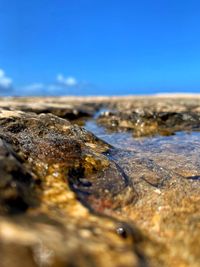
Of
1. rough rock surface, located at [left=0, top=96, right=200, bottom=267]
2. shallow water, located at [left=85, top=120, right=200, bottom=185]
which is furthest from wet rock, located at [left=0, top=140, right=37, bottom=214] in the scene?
shallow water, located at [left=85, top=120, right=200, bottom=185]

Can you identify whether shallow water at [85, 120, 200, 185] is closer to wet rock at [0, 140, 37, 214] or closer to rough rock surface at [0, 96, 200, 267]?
rough rock surface at [0, 96, 200, 267]

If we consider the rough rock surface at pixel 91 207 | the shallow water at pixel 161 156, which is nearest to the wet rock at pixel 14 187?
the rough rock surface at pixel 91 207

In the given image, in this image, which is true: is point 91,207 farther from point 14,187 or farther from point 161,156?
point 161,156

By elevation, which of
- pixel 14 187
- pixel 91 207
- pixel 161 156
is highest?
pixel 14 187

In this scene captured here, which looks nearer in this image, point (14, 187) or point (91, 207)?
point (14, 187)

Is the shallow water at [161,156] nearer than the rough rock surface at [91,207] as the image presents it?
No

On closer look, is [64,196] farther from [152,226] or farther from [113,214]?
[152,226]

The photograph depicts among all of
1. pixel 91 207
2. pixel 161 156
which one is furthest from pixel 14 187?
pixel 161 156

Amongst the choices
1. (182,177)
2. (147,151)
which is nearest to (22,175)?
(182,177)

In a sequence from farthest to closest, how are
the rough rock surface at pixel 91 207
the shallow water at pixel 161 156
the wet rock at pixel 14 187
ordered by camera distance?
the shallow water at pixel 161 156 → the wet rock at pixel 14 187 → the rough rock surface at pixel 91 207

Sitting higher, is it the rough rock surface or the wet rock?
the wet rock

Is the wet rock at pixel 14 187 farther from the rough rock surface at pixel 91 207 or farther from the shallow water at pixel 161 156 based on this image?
the shallow water at pixel 161 156

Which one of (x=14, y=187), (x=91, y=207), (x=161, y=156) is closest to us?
(x=14, y=187)
